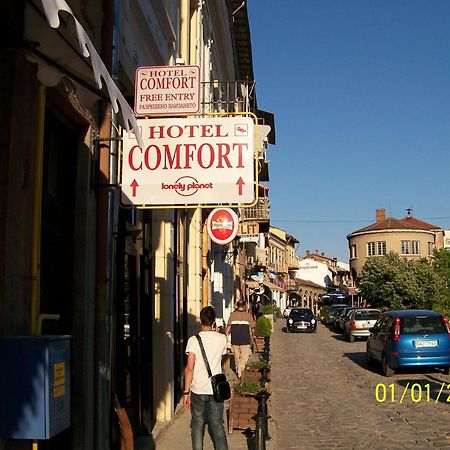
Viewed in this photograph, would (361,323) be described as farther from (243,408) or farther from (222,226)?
(243,408)

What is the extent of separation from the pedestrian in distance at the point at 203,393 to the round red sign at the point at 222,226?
8213mm

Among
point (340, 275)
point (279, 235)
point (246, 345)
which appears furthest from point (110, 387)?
point (340, 275)

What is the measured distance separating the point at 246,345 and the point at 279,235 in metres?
64.7

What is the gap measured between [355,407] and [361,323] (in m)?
17.8

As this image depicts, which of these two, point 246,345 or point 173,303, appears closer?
point 173,303

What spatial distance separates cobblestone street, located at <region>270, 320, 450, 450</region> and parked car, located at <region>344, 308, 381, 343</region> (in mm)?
8921

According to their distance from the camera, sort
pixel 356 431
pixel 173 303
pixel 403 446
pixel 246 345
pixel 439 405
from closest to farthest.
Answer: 1. pixel 403 446
2. pixel 356 431
3. pixel 173 303
4. pixel 439 405
5. pixel 246 345

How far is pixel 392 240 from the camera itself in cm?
7250

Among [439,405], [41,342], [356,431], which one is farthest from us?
[439,405]

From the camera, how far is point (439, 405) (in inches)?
452

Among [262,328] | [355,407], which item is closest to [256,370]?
[355,407]

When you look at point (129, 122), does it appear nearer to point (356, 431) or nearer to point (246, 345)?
point (356, 431)

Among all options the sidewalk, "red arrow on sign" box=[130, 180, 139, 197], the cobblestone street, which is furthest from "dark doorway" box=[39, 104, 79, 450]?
the cobblestone street
